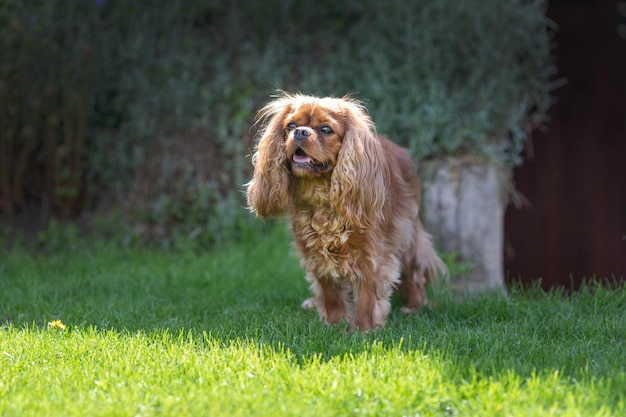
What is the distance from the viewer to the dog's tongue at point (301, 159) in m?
4.50

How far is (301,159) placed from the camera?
4512 mm

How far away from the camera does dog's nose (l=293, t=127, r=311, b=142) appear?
14.5 feet

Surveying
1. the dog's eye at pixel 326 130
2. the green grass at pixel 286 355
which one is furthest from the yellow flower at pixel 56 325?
the dog's eye at pixel 326 130

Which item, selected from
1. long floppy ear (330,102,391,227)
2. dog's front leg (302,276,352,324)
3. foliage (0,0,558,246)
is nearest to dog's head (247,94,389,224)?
long floppy ear (330,102,391,227)

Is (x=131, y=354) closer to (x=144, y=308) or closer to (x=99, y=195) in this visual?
(x=144, y=308)

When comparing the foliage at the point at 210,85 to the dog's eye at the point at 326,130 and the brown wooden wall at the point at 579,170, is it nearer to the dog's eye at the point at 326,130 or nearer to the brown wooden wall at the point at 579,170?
the brown wooden wall at the point at 579,170

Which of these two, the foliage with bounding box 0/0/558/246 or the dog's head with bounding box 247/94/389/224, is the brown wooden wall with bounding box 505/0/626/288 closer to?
the foliage with bounding box 0/0/558/246

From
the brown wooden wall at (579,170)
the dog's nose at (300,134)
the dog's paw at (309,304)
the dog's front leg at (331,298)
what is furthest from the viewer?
the brown wooden wall at (579,170)

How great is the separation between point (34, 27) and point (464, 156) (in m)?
4.17

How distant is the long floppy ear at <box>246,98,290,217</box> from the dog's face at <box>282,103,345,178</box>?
0.26 ft

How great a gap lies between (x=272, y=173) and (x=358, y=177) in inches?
20.9

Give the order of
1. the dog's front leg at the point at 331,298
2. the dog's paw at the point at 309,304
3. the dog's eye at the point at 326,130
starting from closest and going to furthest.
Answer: the dog's eye at the point at 326,130
the dog's front leg at the point at 331,298
the dog's paw at the point at 309,304

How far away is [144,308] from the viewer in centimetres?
527

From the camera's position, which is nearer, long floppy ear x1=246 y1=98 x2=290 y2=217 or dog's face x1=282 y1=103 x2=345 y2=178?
dog's face x1=282 y1=103 x2=345 y2=178
